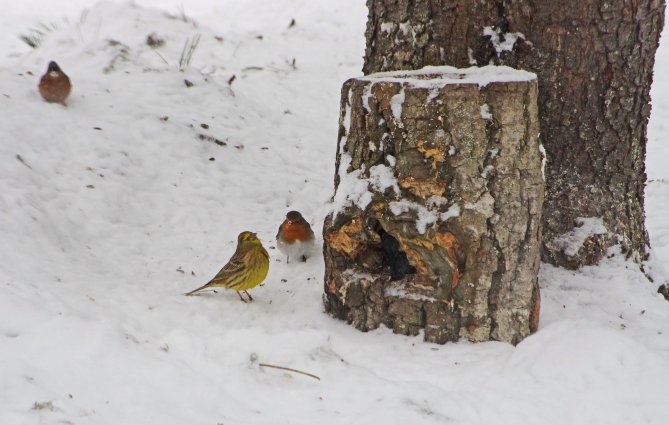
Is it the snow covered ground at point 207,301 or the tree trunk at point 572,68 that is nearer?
the snow covered ground at point 207,301

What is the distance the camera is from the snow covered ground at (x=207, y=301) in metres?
3.40

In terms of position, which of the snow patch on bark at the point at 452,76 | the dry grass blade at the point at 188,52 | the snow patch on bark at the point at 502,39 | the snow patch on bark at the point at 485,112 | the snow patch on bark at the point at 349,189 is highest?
the dry grass blade at the point at 188,52

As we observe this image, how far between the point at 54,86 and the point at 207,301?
3410 mm

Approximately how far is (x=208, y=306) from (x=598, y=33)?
295 centimetres

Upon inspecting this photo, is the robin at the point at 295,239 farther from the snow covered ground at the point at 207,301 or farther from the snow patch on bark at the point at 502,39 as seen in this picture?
the snow patch on bark at the point at 502,39

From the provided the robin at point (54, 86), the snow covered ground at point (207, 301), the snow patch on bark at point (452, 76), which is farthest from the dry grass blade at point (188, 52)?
the snow patch on bark at point (452, 76)

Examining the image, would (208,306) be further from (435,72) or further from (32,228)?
(435,72)

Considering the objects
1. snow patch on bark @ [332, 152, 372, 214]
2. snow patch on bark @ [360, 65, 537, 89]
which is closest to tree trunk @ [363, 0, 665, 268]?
snow patch on bark @ [360, 65, 537, 89]

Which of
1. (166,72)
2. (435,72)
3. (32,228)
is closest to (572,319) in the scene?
(435,72)

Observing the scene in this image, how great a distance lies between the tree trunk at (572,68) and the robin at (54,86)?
3.64 metres

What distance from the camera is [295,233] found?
5.23m

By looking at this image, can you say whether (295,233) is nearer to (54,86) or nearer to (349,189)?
(349,189)

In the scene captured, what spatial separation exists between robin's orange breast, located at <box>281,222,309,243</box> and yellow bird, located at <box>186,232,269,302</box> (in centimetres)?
39

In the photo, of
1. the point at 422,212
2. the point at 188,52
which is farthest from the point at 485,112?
the point at 188,52
